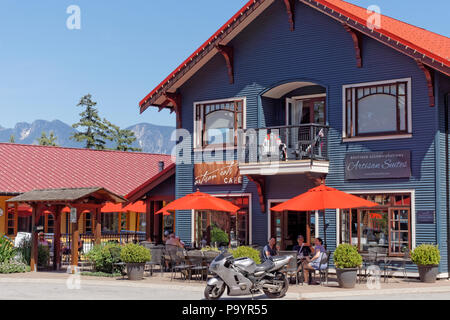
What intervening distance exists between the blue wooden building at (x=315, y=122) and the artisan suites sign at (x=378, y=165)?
3 cm

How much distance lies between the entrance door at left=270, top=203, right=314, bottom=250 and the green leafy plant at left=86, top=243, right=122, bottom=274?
5.55 metres

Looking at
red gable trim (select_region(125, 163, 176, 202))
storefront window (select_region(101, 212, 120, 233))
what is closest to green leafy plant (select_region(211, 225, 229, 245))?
red gable trim (select_region(125, 163, 176, 202))

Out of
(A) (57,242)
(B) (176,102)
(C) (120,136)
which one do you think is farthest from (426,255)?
(C) (120,136)

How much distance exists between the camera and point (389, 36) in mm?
21297

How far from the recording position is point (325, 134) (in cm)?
2328

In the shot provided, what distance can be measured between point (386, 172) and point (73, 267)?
1063cm

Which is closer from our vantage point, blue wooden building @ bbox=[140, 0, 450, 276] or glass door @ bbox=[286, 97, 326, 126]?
blue wooden building @ bbox=[140, 0, 450, 276]

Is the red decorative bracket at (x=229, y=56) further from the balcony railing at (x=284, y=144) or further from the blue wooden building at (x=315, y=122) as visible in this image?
the balcony railing at (x=284, y=144)

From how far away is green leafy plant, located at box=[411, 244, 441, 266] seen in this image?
64.5 feet

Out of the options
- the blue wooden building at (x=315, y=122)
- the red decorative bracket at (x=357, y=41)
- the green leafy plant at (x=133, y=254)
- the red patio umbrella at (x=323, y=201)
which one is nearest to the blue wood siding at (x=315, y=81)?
the blue wooden building at (x=315, y=122)

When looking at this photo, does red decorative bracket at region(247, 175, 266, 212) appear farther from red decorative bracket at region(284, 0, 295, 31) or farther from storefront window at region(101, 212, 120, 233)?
storefront window at region(101, 212, 120, 233)

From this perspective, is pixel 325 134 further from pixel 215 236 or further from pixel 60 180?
pixel 60 180
